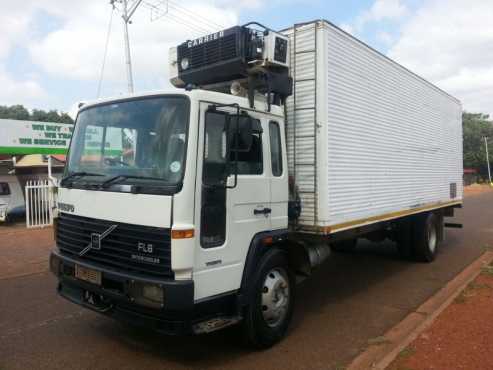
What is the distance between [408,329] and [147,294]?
3.02 metres

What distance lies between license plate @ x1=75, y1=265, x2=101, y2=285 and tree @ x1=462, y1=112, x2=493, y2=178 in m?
64.9

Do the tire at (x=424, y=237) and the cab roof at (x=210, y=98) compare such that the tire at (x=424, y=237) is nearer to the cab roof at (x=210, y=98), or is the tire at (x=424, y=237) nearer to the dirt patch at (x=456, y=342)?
the dirt patch at (x=456, y=342)

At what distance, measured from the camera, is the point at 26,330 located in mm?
4773

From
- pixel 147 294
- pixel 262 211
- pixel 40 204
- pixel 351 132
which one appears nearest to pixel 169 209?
pixel 147 294

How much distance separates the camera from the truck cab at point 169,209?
3451 mm

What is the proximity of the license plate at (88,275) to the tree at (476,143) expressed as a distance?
64879 millimetres

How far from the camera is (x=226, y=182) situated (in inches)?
150

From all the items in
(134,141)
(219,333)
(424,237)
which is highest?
(134,141)

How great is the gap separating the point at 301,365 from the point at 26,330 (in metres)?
Answer: 3.08

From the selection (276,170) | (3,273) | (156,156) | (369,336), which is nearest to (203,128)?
(156,156)

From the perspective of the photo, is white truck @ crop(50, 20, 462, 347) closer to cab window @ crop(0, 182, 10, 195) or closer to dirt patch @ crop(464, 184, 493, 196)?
cab window @ crop(0, 182, 10, 195)

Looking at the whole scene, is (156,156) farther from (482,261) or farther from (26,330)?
(482,261)

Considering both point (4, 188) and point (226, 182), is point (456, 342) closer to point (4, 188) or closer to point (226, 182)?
point (226, 182)

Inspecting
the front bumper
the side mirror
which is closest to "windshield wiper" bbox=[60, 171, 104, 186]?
the front bumper
